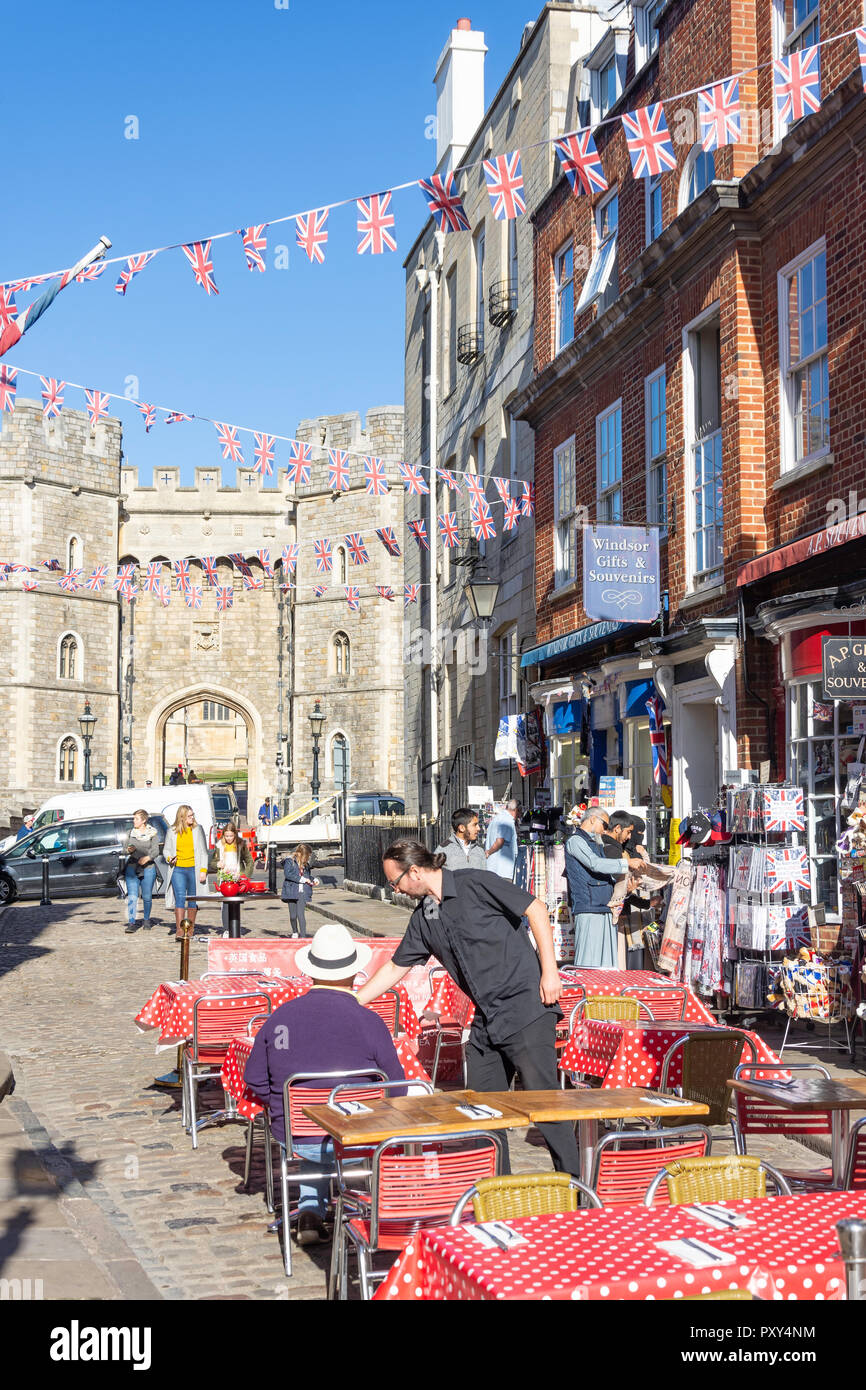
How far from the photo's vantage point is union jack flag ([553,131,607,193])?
32.4 ft

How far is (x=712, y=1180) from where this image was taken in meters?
3.67

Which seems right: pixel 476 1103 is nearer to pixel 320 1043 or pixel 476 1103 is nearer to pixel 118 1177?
pixel 320 1043

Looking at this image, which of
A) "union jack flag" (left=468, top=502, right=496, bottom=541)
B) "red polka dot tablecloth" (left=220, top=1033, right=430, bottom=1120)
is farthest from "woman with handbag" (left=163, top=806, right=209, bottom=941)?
"red polka dot tablecloth" (left=220, top=1033, right=430, bottom=1120)

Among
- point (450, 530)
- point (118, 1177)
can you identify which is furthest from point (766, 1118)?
point (450, 530)

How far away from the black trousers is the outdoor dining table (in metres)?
0.77

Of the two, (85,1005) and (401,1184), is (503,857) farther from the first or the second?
(401,1184)

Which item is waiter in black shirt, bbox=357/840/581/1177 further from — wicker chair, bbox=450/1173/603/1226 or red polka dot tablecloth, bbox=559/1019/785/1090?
wicker chair, bbox=450/1173/603/1226

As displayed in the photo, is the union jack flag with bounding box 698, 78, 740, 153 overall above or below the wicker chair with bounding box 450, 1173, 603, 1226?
above

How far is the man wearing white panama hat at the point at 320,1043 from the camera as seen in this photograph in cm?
550

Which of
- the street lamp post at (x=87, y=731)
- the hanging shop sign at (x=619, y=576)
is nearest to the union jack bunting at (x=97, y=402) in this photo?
the hanging shop sign at (x=619, y=576)

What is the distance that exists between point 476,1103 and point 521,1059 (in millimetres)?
812

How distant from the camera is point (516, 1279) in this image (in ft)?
9.52

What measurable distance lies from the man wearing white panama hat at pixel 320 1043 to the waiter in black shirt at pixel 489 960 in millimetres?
119
